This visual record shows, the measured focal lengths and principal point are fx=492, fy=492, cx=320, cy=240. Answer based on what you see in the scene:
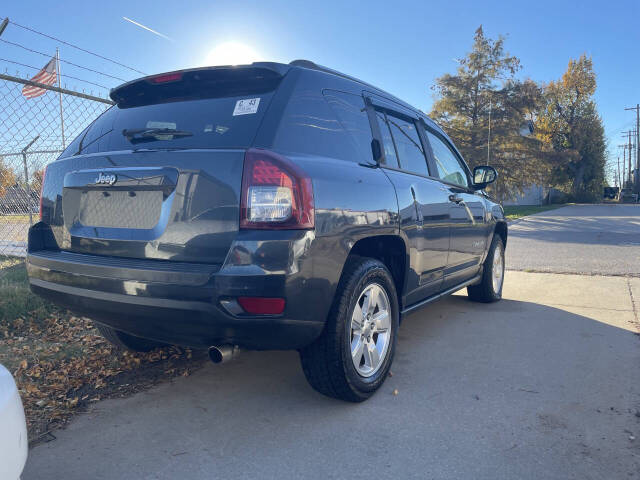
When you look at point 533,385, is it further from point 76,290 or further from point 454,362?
point 76,290

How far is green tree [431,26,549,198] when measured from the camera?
23500 millimetres

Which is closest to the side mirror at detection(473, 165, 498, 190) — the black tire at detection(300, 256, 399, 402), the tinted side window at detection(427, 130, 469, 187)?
the tinted side window at detection(427, 130, 469, 187)

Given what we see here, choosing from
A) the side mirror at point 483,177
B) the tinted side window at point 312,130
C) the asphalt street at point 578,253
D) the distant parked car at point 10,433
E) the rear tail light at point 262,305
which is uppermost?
the tinted side window at point 312,130

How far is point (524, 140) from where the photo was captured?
78.7 feet

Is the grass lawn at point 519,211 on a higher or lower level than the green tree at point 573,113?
lower

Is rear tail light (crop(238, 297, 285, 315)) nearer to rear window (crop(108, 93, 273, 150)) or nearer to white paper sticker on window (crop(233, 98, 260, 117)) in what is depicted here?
rear window (crop(108, 93, 273, 150))

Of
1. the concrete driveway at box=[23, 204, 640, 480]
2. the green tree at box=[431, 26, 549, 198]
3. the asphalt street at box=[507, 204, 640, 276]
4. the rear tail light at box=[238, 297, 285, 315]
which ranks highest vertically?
the green tree at box=[431, 26, 549, 198]

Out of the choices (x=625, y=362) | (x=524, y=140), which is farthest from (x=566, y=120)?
(x=625, y=362)

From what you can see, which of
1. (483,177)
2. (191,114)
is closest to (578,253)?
(483,177)

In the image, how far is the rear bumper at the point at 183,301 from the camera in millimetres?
2137

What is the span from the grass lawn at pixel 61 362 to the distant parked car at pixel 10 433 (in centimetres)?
133

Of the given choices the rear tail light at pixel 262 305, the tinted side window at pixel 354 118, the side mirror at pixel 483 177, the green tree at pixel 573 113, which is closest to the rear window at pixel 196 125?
the tinted side window at pixel 354 118

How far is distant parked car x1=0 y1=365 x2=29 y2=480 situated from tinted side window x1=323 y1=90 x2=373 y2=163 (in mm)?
2119

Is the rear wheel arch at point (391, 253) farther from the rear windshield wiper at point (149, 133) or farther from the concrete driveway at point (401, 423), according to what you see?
the rear windshield wiper at point (149, 133)
